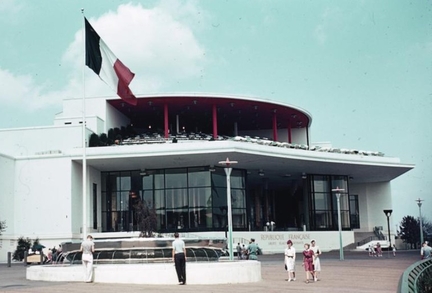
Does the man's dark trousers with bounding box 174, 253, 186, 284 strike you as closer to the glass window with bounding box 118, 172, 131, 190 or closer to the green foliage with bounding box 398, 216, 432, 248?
the glass window with bounding box 118, 172, 131, 190

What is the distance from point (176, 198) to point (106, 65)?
22764 mm

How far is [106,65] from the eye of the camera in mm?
27031

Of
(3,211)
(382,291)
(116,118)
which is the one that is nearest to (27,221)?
(3,211)

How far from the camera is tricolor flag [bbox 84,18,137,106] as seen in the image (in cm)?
2680

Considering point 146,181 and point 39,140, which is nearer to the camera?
point 39,140

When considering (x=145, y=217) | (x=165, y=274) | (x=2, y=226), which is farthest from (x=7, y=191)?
(x=165, y=274)

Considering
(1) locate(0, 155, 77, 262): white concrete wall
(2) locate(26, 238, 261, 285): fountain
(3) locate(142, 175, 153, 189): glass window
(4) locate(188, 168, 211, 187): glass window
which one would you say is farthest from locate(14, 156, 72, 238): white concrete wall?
(2) locate(26, 238, 261, 285): fountain

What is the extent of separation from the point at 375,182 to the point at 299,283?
4518cm

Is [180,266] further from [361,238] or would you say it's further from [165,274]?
[361,238]

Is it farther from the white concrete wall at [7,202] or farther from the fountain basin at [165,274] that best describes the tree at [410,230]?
the fountain basin at [165,274]

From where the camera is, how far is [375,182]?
211 ft

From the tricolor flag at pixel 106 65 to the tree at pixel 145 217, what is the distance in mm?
17655

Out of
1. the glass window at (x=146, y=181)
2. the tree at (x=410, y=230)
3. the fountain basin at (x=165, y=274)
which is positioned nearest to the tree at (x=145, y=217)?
the glass window at (x=146, y=181)

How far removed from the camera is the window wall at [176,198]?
A: 47.9m
